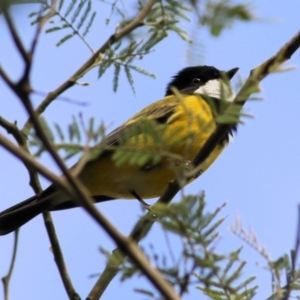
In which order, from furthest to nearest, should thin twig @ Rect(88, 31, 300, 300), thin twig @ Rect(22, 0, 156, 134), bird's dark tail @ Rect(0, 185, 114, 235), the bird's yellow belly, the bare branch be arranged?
the bird's yellow belly
bird's dark tail @ Rect(0, 185, 114, 235)
thin twig @ Rect(22, 0, 156, 134)
thin twig @ Rect(88, 31, 300, 300)
the bare branch

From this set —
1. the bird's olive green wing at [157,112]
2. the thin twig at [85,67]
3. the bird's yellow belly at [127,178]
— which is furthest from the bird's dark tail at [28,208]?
the thin twig at [85,67]

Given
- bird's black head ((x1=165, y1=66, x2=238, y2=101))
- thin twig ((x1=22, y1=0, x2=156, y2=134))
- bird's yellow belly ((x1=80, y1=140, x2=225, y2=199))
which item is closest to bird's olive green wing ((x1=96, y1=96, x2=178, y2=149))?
bird's yellow belly ((x1=80, y1=140, x2=225, y2=199))

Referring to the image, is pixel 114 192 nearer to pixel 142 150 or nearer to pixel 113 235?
pixel 142 150

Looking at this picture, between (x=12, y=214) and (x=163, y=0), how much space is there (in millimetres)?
2844

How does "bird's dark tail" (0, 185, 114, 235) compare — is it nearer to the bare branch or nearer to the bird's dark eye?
the bird's dark eye

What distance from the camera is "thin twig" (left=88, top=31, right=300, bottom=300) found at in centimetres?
254

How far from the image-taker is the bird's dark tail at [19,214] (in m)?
5.54

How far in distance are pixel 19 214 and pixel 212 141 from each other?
110 inches

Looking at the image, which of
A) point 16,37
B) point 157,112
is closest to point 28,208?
point 157,112

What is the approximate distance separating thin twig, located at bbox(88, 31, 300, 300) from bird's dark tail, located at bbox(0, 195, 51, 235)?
1.58m

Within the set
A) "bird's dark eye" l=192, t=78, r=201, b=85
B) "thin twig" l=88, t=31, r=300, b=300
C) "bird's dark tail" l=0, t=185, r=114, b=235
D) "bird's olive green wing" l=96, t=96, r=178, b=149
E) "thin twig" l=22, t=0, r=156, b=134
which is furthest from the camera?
"bird's dark eye" l=192, t=78, r=201, b=85

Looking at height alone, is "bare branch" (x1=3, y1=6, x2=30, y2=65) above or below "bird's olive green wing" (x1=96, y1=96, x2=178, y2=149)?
below

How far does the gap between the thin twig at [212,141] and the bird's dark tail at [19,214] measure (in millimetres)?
1583

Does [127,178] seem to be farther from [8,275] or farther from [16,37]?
[16,37]
